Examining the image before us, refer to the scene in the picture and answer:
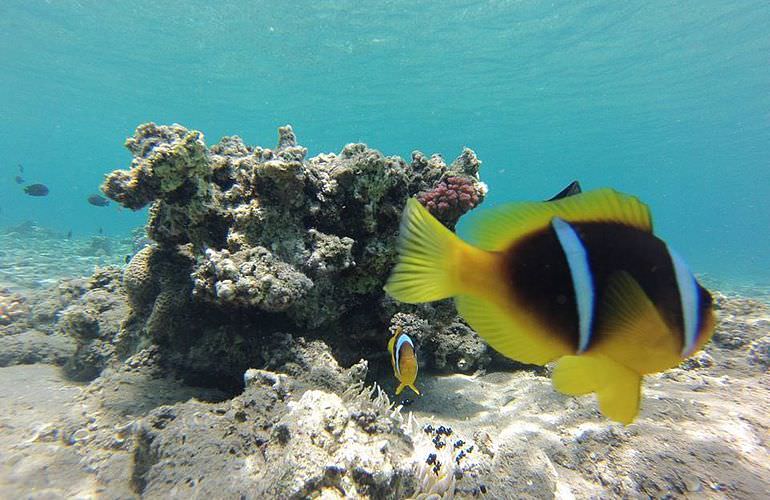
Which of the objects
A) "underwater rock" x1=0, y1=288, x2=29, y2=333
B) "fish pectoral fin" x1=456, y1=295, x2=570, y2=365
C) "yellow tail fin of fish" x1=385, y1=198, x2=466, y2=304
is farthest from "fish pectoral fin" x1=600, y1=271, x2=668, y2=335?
"underwater rock" x1=0, y1=288, x2=29, y2=333

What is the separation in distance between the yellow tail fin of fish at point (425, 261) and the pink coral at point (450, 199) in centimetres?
317

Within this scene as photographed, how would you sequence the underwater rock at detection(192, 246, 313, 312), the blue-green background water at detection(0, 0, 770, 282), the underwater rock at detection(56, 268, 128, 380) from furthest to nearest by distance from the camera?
1. the blue-green background water at detection(0, 0, 770, 282)
2. the underwater rock at detection(56, 268, 128, 380)
3. the underwater rock at detection(192, 246, 313, 312)

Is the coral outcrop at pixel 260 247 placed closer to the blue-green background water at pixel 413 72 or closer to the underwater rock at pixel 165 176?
the underwater rock at pixel 165 176

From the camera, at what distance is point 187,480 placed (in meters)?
2.21

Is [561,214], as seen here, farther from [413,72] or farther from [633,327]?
[413,72]

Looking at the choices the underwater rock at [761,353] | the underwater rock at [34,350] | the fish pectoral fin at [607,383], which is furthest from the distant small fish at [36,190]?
the underwater rock at [761,353]

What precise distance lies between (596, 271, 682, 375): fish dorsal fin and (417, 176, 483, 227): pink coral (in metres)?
3.23

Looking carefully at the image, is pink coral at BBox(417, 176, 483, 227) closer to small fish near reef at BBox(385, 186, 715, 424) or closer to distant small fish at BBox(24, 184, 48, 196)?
small fish near reef at BBox(385, 186, 715, 424)

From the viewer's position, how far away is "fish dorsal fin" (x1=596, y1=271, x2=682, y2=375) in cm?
98

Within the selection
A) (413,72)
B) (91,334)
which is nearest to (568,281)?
(91,334)

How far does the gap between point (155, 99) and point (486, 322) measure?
154 feet

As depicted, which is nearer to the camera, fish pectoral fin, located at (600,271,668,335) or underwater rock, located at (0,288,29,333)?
fish pectoral fin, located at (600,271,668,335)

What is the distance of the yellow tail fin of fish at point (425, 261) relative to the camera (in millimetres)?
1016

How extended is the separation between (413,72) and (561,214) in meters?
32.7
